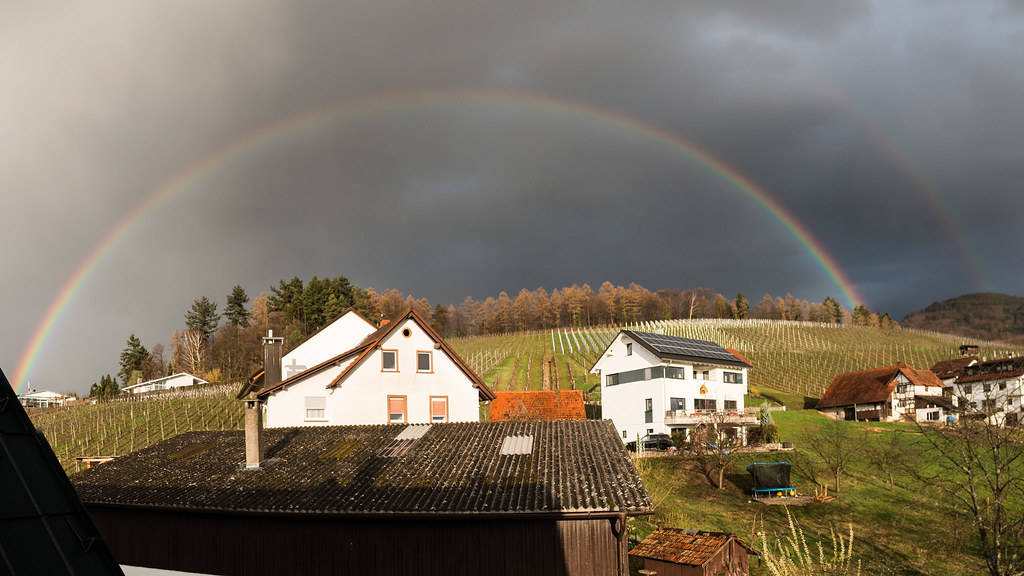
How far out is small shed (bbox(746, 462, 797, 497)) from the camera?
120 feet

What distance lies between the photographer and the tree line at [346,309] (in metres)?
108

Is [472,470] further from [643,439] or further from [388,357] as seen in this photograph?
[643,439]

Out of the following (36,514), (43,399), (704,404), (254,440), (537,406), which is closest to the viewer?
(36,514)

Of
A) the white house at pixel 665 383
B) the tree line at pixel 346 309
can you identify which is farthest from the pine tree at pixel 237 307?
the white house at pixel 665 383

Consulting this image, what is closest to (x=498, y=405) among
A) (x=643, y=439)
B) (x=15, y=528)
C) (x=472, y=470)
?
(x=643, y=439)

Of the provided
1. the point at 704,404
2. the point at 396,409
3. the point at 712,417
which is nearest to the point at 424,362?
the point at 396,409

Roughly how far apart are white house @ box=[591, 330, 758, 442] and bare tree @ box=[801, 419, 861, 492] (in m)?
6.64

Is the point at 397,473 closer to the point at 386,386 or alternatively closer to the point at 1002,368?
the point at 386,386

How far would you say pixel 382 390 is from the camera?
127 ft

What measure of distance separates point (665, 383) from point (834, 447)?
1737 centimetres

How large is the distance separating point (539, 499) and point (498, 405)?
36541 mm

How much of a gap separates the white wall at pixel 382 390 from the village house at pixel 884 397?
161 feet

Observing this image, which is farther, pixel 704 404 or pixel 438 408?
pixel 704 404

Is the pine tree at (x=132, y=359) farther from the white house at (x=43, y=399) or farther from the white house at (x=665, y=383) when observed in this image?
the white house at (x=665, y=383)
